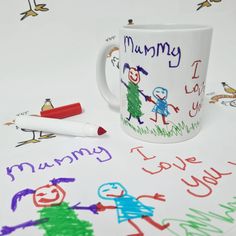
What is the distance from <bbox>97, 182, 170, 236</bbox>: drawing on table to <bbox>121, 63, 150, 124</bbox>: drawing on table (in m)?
0.10

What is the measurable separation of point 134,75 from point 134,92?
2cm

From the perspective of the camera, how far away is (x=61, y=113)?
0.43m

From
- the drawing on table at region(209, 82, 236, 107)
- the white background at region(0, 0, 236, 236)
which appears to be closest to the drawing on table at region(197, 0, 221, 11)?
the white background at region(0, 0, 236, 236)

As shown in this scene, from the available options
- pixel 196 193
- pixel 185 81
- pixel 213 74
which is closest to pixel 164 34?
pixel 185 81

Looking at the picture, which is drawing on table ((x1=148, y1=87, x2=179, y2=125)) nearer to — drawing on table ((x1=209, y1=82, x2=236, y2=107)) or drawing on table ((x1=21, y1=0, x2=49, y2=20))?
drawing on table ((x1=209, y1=82, x2=236, y2=107))

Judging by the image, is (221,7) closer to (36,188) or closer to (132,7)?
(132,7)

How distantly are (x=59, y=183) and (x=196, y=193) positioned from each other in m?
0.13

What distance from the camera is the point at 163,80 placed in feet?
1.03

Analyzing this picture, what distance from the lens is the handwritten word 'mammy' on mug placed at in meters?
0.30

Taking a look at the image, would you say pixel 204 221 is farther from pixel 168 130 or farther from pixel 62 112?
pixel 62 112

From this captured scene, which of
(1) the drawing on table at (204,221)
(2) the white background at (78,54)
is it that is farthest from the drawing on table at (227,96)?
(1) the drawing on table at (204,221)

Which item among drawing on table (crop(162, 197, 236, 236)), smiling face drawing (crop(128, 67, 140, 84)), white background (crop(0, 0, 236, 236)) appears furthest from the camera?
white background (crop(0, 0, 236, 236))

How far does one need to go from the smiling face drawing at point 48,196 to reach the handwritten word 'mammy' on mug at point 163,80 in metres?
0.13

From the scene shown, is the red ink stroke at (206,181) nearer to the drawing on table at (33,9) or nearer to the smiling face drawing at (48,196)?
the smiling face drawing at (48,196)
